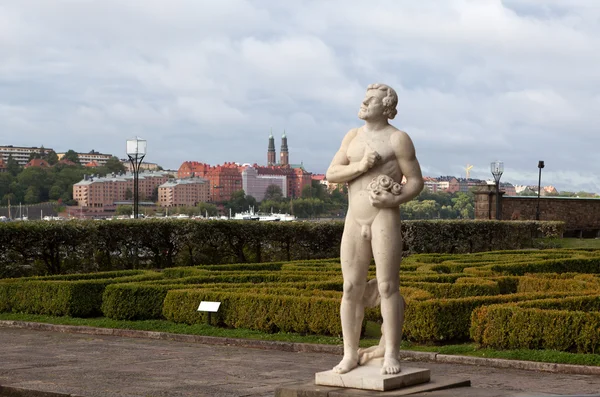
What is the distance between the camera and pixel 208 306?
1384 cm

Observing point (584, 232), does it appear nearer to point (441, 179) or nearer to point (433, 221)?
point (433, 221)

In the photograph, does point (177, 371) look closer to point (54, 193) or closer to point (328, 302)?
point (328, 302)

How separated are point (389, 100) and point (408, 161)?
535 millimetres

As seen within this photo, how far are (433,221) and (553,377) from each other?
23.2 m

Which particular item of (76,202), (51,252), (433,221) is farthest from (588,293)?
(76,202)

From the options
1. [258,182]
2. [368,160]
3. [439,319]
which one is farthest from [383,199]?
[258,182]

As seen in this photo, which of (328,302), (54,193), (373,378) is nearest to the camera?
(373,378)

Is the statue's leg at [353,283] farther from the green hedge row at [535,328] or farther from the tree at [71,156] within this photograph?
the tree at [71,156]

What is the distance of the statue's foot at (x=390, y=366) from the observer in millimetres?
7629

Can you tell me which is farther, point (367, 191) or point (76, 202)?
point (76, 202)

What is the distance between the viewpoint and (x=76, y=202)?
345 feet

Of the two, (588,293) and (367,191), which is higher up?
(367,191)

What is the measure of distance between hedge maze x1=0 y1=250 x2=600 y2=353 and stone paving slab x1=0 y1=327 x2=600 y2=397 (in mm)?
865

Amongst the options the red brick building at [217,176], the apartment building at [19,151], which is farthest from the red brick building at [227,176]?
the apartment building at [19,151]
